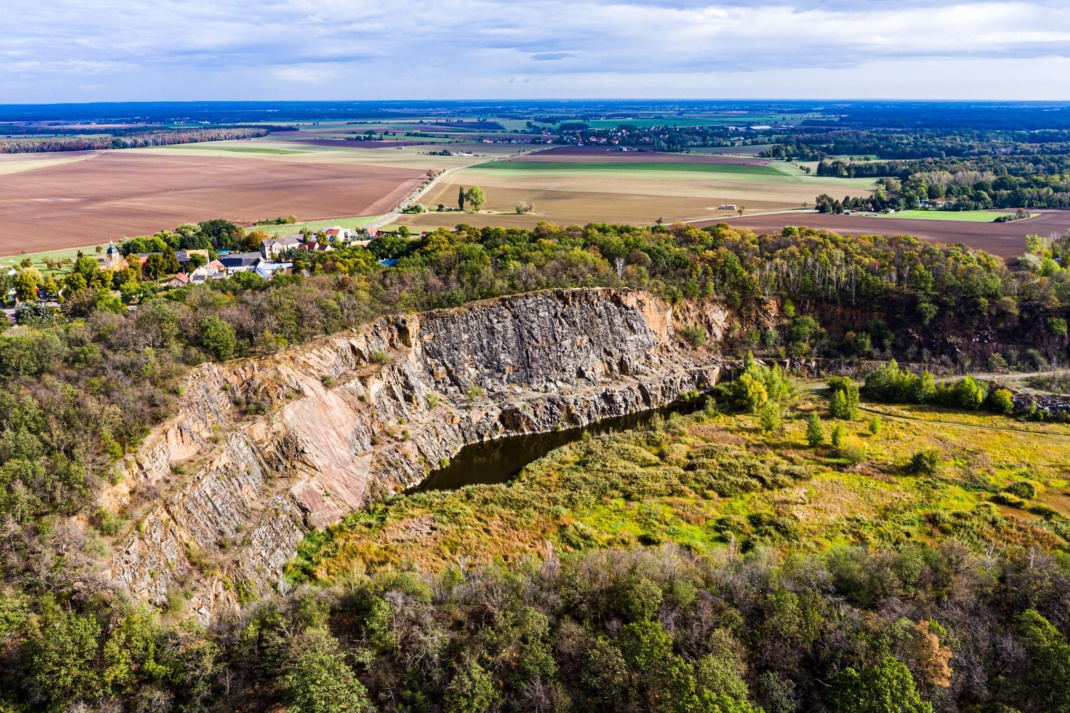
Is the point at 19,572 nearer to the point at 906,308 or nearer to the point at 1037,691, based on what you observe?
the point at 1037,691

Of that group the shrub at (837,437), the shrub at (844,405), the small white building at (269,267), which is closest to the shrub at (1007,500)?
the shrub at (837,437)

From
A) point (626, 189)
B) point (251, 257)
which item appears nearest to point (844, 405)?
point (251, 257)

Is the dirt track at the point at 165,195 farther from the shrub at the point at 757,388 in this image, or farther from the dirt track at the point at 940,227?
the shrub at the point at 757,388

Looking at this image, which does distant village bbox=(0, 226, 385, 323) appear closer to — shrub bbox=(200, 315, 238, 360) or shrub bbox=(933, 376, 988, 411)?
shrub bbox=(200, 315, 238, 360)

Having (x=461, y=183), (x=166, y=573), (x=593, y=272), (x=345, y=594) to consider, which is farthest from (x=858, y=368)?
(x=461, y=183)

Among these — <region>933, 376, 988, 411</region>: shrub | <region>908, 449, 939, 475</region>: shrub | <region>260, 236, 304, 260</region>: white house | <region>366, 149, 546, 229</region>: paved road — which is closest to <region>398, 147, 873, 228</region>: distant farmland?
<region>366, 149, 546, 229</region>: paved road

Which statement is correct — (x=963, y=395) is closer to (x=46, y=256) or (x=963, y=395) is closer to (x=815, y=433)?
(x=815, y=433)
